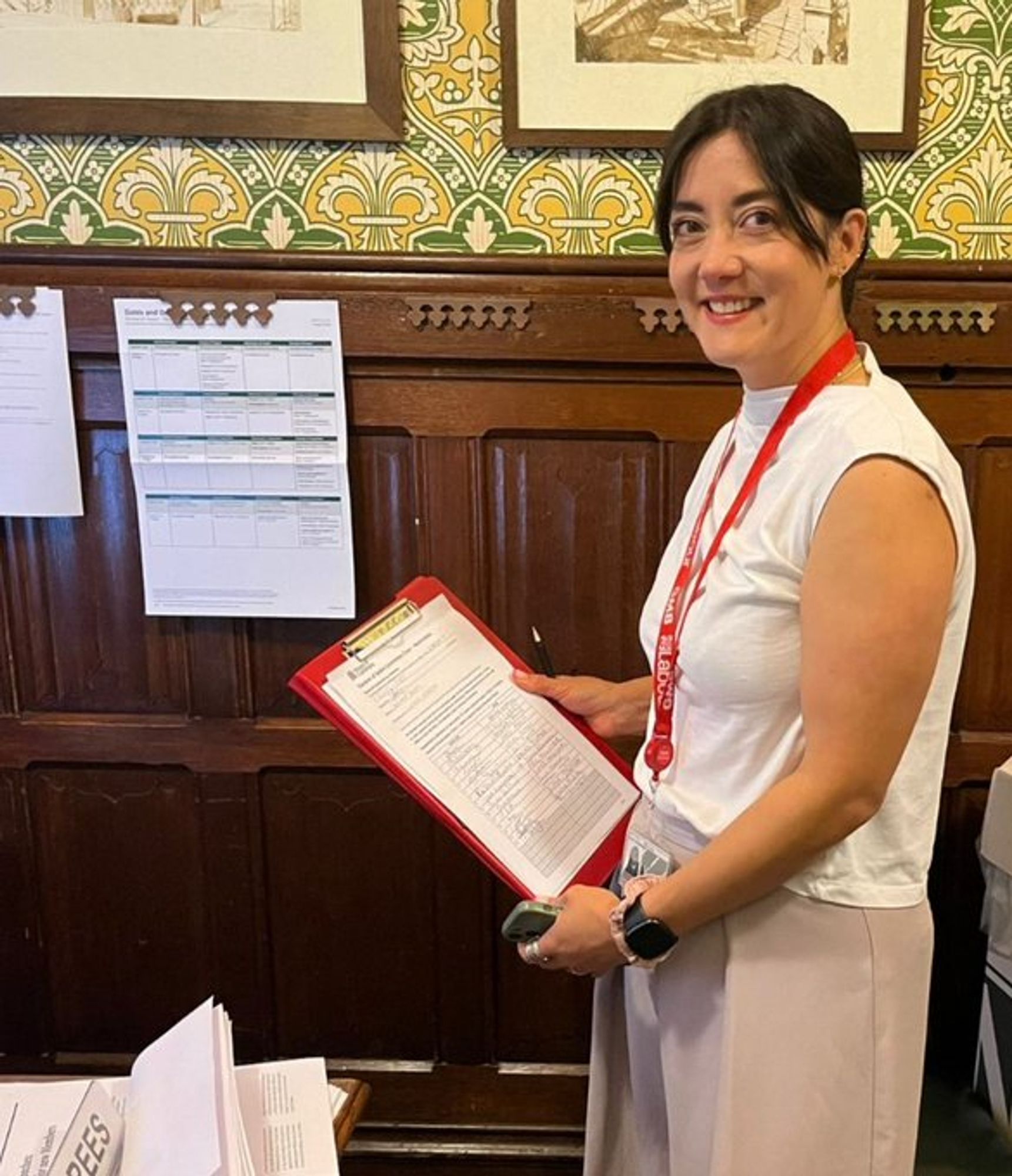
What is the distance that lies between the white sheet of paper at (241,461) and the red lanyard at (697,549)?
2.01 ft

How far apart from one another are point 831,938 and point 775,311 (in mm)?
518

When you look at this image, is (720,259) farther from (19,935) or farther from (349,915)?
(19,935)

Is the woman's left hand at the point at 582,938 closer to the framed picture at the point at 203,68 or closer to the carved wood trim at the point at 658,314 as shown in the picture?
the carved wood trim at the point at 658,314

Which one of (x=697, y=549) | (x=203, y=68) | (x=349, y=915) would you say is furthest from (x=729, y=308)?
(x=349, y=915)

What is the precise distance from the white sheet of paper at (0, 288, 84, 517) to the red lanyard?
0.90m

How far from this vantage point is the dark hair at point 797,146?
0.91 meters

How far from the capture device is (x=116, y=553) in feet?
5.22

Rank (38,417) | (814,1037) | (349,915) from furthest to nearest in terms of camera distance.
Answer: (349,915) → (38,417) → (814,1037)

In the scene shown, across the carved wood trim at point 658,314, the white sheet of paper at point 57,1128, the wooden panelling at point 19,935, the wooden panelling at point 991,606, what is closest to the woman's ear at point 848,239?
the carved wood trim at point 658,314

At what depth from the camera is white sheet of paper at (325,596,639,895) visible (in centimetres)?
115

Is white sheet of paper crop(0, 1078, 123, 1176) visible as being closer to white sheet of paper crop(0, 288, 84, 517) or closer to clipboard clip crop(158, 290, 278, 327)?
white sheet of paper crop(0, 288, 84, 517)

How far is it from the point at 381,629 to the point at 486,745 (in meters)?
0.16

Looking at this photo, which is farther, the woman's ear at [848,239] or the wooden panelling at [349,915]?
the wooden panelling at [349,915]

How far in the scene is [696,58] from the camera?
1.42 metres
